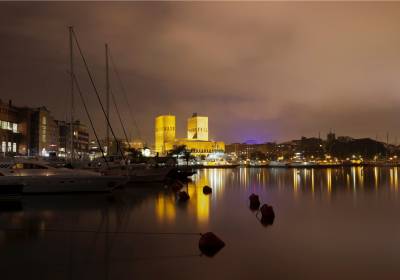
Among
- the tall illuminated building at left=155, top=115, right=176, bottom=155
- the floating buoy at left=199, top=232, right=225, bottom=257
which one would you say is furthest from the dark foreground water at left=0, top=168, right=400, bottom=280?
the tall illuminated building at left=155, top=115, right=176, bottom=155

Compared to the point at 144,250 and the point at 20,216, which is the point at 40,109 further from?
the point at 144,250

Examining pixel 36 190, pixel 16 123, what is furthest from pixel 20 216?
pixel 16 123

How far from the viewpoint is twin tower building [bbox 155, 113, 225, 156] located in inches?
7077

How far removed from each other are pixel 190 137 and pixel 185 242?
18094 centimetres

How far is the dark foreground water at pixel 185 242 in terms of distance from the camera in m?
10.4

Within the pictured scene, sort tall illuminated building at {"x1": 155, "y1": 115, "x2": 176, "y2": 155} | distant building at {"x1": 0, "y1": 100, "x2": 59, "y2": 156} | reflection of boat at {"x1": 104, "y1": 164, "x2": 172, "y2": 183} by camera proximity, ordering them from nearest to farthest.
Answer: reflection of boat at {"x1": 104, "y1": 164, "x2": 172, "y2": 183} → distant building at {"x1": 0, "y1": 100, "x2": 59, "y2": 156} → tall illuminated building at {"x1": 155, "y1": 115, "x2": 176, "y2": 155}

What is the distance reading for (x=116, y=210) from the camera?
20.5m

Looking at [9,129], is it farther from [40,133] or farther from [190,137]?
[190,137]

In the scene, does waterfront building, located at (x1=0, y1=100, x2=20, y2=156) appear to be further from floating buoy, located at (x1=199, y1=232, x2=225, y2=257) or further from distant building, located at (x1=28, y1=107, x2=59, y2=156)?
floating buoy, located at (x1=199, y1=232, x2=225, y2=257)

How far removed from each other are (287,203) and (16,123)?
77.2m

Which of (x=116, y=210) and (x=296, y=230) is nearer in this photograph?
(x=296, y=230)

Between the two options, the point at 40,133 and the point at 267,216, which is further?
the point at 40,133

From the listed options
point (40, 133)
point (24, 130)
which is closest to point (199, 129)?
point (40, 133)

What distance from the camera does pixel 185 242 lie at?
44.8 feet
